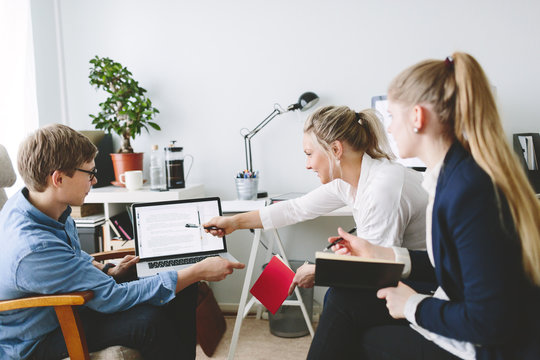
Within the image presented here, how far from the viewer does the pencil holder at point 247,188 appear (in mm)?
2207

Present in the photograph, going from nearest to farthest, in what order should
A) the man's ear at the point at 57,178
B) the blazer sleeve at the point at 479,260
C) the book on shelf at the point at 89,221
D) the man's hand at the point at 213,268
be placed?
the blazer sleeve at the point at 479,260 < the man's ear at the point at 57,178 < the man's hand at the point at 213,268 < the book on shelf at the point at 89,221

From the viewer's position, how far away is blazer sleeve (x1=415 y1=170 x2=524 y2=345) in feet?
2.42

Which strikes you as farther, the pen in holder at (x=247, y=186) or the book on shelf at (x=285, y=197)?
the pen in holder at (x=247, y=186)

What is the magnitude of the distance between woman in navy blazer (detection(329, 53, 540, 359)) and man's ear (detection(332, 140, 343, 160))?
47 cm

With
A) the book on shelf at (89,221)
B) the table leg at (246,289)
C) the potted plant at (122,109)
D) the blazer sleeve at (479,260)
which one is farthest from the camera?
the potted plant at (122,109)

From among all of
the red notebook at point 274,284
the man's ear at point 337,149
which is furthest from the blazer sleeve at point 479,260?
the red notebook at point 274,284

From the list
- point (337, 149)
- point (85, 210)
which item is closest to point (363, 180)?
point (337, 149)

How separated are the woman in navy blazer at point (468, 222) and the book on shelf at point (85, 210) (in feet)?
6.00

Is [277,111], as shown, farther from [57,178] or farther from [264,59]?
[57,178]

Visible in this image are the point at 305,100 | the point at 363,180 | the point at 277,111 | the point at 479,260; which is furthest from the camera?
the point at 277,111

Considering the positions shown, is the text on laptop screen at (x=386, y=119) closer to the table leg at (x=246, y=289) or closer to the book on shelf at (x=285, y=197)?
the book on shelf at (x=285, y=197)

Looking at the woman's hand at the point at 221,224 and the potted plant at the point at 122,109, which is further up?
the potted plant at the point at 122,109

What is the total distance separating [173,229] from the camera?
1.68 meters

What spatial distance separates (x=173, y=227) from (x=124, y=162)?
846 millimetres
